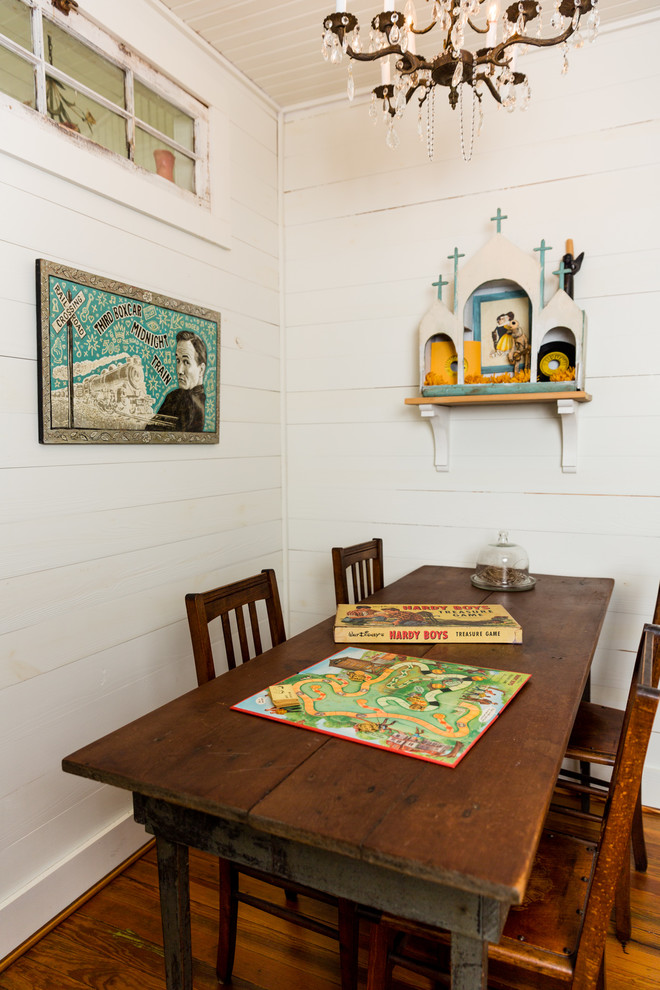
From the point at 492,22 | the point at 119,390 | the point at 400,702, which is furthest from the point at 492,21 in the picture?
the point at 400,702

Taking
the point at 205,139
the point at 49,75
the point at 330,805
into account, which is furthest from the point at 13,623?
the point at 205,139

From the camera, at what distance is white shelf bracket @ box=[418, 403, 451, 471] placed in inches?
98.3

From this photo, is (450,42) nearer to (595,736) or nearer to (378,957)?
(595,736)

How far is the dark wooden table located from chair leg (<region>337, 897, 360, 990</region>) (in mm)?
363

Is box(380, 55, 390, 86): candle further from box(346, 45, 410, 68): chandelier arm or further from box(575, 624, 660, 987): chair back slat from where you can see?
box(575, 624, 660, 987): chair back slat

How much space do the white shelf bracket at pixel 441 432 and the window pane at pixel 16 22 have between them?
5.21 feet

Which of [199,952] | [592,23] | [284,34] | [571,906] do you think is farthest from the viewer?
[284,34]

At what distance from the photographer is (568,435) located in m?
2.34

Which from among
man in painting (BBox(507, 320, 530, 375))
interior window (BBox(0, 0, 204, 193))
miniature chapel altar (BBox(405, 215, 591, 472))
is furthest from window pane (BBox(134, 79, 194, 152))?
man in painting (BBox(507, 320, 530, 375))

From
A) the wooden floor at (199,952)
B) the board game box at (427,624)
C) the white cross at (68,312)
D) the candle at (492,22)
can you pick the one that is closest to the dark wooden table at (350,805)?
the board game box at (427,624)

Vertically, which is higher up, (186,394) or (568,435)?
(186,394)

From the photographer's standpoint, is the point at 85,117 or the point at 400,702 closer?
the point at 400,702

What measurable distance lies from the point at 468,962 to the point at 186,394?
5.82ft

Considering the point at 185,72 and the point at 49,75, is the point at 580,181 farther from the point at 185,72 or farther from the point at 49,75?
the point at 49,75
